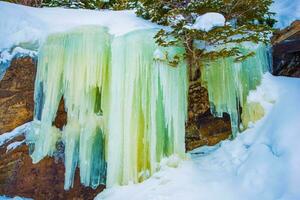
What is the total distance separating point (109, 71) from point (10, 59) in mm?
1856

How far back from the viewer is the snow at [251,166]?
4.54m

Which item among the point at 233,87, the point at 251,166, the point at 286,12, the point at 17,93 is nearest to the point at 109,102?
the point at 17,93

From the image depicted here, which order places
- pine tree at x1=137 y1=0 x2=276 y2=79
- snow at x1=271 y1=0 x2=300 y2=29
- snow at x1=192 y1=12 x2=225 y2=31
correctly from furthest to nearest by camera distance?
snow at x1=271 y1=0 x2=300 y2=29
pine tree at x1=137 y1=0 x2=276 y2=79
snow at x1=192 y1=12 x2=225 y2=31

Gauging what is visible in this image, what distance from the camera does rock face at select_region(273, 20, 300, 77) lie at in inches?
240

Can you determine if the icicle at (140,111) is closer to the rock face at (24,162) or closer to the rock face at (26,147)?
the rock face at (26,147)

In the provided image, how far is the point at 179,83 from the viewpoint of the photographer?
5.88 metres

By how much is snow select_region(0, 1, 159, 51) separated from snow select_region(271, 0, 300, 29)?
8.18 feet

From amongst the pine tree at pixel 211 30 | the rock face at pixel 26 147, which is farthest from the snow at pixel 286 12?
the rock face at pixel 26 147

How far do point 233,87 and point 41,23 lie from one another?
3.70m

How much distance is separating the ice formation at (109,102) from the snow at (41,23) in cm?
20

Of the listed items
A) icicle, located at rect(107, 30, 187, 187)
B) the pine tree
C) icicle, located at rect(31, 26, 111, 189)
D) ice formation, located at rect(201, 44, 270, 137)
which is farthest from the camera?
ice formation, located at rect(201, 44, 270, 137)

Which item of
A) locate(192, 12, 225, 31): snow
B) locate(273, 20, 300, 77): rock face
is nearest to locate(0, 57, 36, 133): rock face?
locate(192, 12, 225, 31): snow

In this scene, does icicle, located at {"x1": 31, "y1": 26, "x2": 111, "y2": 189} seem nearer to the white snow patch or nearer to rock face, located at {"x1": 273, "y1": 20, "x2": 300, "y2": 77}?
the white snow patch

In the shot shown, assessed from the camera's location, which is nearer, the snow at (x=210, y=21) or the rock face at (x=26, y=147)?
the snow at (x=210, y=21)
